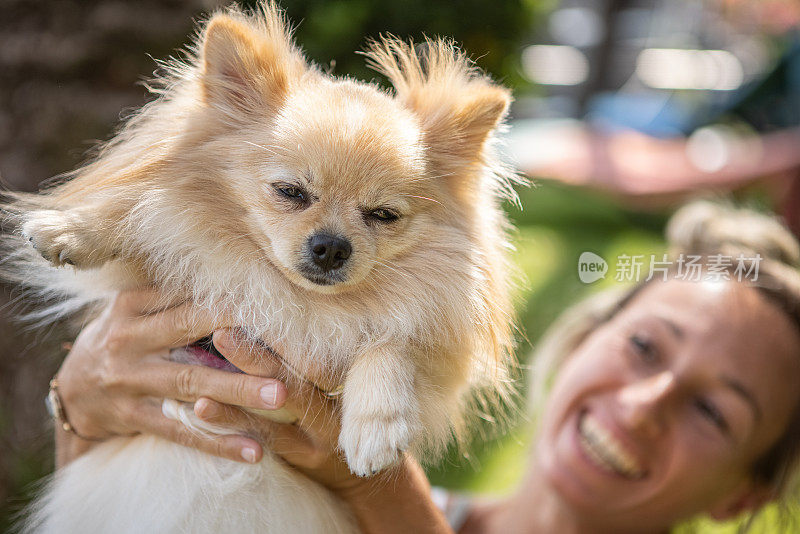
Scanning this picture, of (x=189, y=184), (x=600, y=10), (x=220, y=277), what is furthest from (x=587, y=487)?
(x=600, y=10)

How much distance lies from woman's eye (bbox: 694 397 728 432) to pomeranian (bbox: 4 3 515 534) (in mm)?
805

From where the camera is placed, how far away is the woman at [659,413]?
1.66m

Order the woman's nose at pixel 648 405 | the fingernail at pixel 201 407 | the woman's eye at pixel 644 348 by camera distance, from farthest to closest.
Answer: the woman's eye at pixel 644 348
the woman's nose at pixel 648 405
the fingernail at pixel 201 407

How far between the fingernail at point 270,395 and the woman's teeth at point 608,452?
45.5 inches

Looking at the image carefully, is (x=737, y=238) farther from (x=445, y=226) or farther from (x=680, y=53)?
(x=680, y=53)

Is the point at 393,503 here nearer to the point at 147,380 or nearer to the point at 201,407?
the point at 201,407

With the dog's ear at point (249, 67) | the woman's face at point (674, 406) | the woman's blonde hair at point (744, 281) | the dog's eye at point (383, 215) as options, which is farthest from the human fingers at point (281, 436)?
the woman's blonde hair at point (744, 281)

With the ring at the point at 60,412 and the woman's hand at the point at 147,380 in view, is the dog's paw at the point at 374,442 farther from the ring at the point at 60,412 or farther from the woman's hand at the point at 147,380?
the ring at the point at 60,412

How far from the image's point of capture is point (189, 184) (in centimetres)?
149

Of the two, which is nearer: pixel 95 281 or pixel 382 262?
pixel 382 262

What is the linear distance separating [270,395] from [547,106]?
4939 millimetres

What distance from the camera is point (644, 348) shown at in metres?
2.12

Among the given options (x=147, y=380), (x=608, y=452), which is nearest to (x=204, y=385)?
(x=147, y=380)

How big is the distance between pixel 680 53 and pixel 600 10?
1.39m
